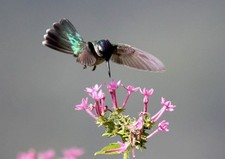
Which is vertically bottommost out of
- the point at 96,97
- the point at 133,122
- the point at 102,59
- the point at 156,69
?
the point at 133,122

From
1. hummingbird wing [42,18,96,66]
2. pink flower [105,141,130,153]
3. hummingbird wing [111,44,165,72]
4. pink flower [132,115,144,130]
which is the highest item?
hummingbird wing [42,18,96,66]

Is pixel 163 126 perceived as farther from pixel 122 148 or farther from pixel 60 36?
pixel 60 36

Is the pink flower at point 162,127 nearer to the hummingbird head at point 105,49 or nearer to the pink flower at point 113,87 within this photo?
the pink flower at point 113,87

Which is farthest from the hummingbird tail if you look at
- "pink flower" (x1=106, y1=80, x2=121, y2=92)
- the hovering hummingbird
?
"pink flower" (x1=106, y1=80, x2=121, y2=92)

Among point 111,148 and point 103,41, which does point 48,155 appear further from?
point 103,41

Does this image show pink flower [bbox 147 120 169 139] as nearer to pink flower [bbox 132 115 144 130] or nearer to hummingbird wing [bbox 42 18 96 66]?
pink flower [bbox 132 115 144 130]

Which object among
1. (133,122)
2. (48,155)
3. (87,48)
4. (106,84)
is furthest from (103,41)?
(48,155)
